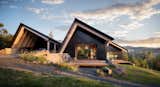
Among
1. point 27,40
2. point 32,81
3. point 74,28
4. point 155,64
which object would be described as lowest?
point 32,81

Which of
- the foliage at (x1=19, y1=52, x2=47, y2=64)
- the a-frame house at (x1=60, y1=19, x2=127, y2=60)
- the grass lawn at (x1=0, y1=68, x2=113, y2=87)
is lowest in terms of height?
the grass lawn at (x1=0, y1=68, x2=113, y2=87)

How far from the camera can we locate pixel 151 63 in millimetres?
38688

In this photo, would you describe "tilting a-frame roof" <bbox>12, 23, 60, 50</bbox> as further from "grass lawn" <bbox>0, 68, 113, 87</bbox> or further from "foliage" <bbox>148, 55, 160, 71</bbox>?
"foliage" <bbox>148, 55, 160, 71</bbox>

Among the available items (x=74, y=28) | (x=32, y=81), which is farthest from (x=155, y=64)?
(x=32, y=81)

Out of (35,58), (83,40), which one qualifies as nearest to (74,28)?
(83,40)

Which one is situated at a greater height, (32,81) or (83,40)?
(83,40)

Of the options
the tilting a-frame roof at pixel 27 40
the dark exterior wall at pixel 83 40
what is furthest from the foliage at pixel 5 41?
the dark exterior wall at pixel 83 40

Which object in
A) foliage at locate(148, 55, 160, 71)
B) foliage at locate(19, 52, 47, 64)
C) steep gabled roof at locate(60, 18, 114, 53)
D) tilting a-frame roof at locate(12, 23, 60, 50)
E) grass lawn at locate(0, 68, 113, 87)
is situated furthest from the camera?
foliage at locate(148, 55, 160, 71)

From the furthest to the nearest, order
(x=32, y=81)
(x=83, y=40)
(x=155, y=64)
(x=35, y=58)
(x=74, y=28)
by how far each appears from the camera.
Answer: (x=155, y=64)
(x=83, y=40)
(x=74, y=28)
(x=35, y=58)
(x=32, y=81)

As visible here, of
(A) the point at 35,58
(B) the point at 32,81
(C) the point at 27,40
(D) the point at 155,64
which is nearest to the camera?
(B) the point at 32,81

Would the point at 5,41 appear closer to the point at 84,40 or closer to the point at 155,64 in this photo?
the point at 84,40

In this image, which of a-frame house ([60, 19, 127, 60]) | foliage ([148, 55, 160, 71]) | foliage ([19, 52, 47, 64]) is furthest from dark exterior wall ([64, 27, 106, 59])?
foliage ([148, 55, 160, 71])

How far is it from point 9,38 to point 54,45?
1221 cm

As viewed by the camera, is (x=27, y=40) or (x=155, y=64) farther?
(x=155, y=64)
